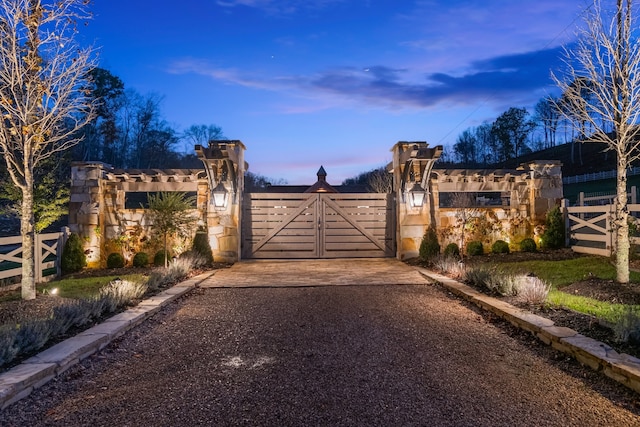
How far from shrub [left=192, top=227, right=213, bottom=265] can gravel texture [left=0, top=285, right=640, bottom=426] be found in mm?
4682

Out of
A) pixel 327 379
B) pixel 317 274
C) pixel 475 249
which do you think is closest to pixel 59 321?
pixel 327 379

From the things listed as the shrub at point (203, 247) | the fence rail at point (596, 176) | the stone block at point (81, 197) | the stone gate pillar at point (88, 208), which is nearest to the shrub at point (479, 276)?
the shrub at point (203, 247)

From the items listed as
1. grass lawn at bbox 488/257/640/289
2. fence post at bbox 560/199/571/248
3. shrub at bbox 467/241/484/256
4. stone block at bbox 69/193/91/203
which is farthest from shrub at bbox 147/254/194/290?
fence post at bbox 560/199/571/248

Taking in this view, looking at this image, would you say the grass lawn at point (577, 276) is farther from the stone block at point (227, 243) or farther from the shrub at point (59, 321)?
the stone block at point (227, 243)

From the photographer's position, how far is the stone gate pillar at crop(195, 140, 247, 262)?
9.79 meters

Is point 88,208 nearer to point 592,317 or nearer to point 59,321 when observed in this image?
point 59,321

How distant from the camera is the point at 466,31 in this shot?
408 inches

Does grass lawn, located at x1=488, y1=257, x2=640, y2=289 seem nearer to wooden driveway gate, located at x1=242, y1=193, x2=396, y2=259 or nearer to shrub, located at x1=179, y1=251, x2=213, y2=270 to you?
wooden driveway gate, located at x1=242, y1=193, x2=396, y2=259

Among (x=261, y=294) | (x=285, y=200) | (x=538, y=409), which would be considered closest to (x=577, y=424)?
(x=538, y=409)

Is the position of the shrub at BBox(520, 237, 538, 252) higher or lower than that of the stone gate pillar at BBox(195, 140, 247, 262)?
lower

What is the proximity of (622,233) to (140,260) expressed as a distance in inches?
395

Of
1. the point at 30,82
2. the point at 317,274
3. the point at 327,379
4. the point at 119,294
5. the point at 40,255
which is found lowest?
the point at 317,274

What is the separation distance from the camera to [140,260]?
964 centimetres

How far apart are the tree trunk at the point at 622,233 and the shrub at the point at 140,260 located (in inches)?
388
